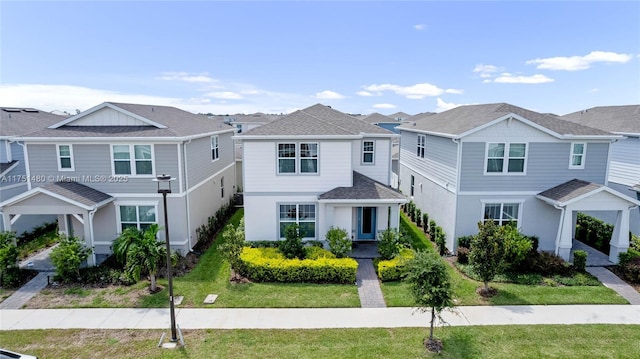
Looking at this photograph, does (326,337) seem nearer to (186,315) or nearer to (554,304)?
(186,315)

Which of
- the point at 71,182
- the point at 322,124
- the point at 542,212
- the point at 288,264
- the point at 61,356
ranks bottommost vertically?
the point at 61,356

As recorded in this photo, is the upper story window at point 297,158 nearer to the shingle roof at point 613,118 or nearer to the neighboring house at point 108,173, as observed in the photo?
the neighboring house at point 108,173

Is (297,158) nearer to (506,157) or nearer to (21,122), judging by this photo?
(506,157)

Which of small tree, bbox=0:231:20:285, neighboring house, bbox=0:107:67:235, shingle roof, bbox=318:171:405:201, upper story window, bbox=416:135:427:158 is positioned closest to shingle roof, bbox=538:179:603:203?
shingle roof, bbox=318:171:405:201

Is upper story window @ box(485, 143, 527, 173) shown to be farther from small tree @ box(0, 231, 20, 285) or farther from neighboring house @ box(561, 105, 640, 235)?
small tree @ box(0, 231, 20, 285)

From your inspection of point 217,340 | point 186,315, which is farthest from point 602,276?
point 186,315

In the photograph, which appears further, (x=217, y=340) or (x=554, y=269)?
(x=554, y=269)

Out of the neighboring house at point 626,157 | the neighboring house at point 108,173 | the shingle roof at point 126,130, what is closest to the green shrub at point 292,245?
the neighboring house at point 108,173

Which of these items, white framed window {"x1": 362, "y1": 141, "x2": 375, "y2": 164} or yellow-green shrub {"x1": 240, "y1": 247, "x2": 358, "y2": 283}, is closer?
yellow-green shrub {"x1": 240, "y1": 247, "x2": 358, "y2": 283}
